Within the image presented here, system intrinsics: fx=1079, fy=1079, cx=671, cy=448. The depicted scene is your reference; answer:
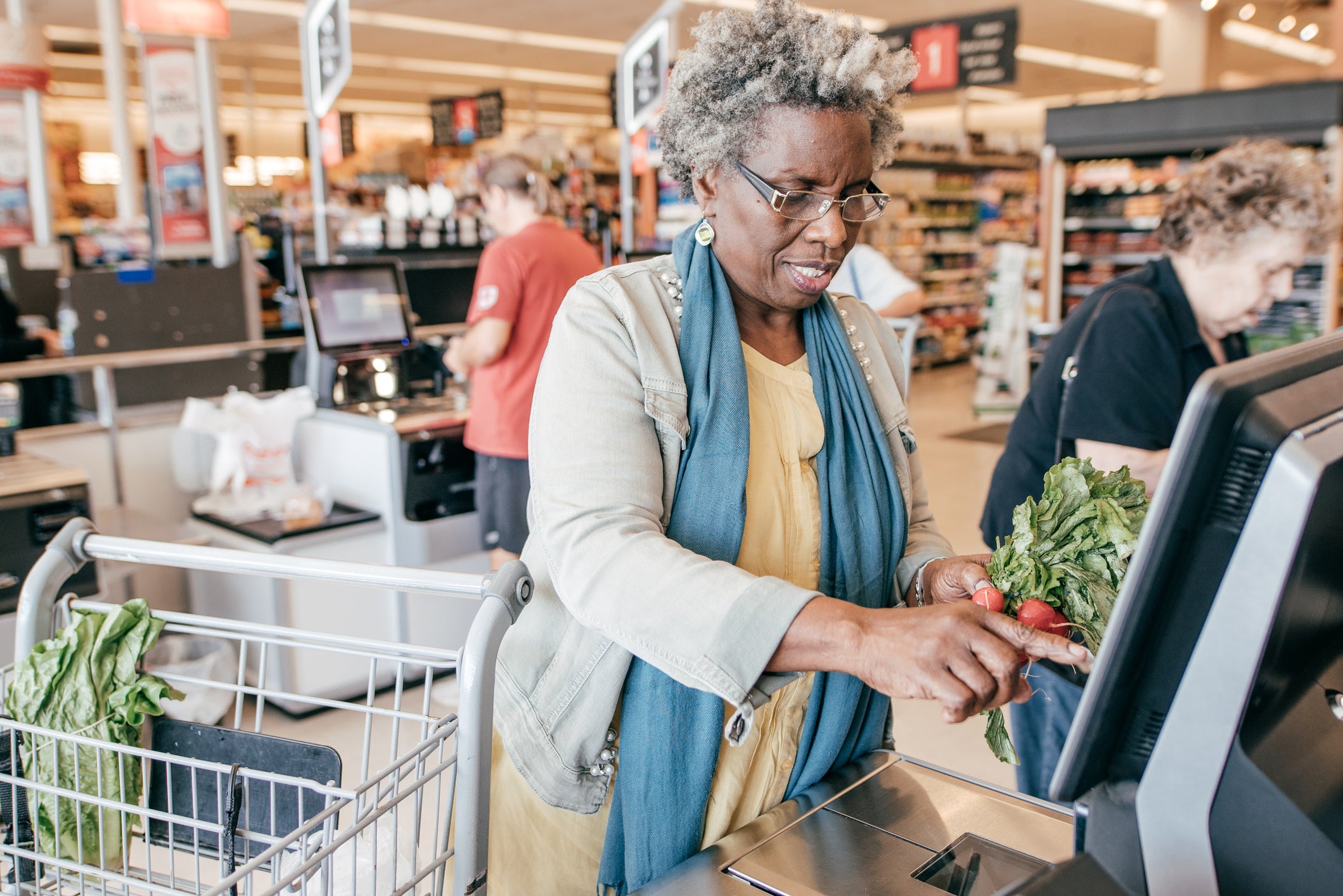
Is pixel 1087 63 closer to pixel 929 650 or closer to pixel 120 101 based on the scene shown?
pixel 120 101

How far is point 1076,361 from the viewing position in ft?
6.53

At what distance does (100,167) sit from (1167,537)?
78.9ft

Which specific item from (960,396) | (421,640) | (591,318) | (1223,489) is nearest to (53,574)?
(591,318)

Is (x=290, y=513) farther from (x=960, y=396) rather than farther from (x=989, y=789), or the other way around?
(x=960, y=396)

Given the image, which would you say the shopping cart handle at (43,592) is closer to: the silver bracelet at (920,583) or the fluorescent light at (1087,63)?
the silver bracelet at (920,583)

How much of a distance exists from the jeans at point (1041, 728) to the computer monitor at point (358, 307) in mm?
2679

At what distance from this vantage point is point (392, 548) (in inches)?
141

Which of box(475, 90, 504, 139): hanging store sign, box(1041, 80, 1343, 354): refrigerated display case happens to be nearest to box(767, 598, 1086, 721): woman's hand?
box(1041, 80, 1343, 354): refrigerated display case

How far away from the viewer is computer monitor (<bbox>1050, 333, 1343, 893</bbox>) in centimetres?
64

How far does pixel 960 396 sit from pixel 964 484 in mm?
4101

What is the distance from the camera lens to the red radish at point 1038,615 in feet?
3.66

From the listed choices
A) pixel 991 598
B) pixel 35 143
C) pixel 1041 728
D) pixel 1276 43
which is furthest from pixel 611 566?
pixel 1276 43

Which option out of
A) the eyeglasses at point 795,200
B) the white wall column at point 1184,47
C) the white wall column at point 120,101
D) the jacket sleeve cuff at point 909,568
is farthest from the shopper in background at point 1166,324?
the white wall column at point 1184,47

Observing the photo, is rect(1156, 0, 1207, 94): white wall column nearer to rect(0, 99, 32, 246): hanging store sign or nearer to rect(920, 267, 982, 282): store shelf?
rect(920, 267, 982, 282): store shelf
